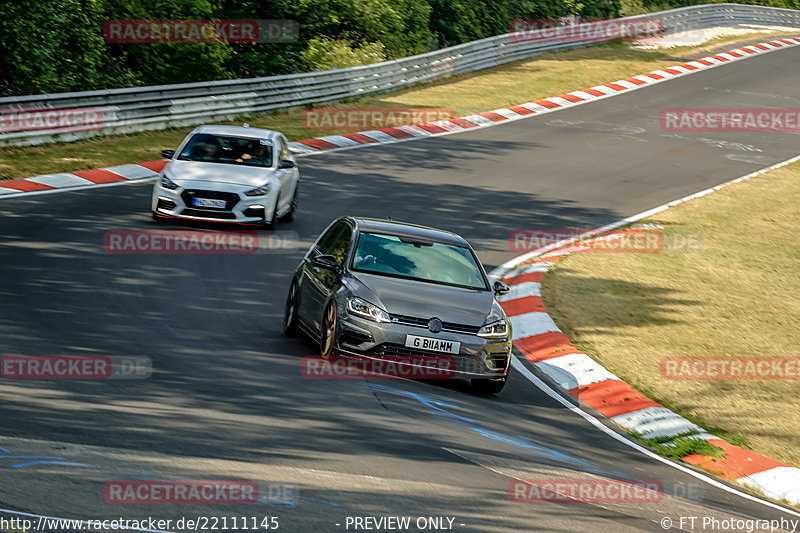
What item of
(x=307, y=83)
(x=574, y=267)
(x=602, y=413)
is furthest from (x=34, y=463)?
(x=307, y=83)

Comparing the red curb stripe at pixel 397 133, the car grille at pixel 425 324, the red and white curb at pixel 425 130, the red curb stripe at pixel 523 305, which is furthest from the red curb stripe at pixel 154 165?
the car grille at pixel 425 324

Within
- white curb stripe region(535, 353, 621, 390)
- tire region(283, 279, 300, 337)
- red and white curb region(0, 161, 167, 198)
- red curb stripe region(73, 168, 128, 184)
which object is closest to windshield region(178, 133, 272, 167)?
red and white curb region(0, 161, 167, 198)

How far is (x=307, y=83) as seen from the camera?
30.8 m

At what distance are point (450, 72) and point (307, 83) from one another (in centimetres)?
792

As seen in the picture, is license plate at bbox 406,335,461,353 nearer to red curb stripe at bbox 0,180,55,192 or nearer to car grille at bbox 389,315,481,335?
car grille at bbox 389,315,481,335

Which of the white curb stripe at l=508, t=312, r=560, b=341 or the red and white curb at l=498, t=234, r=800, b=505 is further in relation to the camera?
the white curb stripe at l=508, t=312, r=560, b=341

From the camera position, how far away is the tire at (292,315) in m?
12.0

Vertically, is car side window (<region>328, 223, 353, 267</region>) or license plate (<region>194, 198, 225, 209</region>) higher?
car side window (<region>328, 223, 353, 267</region>)

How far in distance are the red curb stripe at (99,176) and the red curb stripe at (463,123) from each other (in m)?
11.5

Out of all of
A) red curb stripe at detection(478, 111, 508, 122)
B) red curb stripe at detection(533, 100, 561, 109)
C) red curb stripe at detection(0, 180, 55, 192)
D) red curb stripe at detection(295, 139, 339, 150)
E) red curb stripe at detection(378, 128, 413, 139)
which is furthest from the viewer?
red curb stripe at detection(533, 100, 561, 109)

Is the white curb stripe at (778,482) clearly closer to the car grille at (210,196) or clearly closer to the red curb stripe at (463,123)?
the car grille at (210,196)

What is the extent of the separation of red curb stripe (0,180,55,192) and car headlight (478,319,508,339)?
10.9 m

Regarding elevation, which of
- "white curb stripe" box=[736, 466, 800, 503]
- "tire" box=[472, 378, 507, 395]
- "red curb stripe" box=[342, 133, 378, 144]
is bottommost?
"white curb stripe" box=[736, 466, 800, 503]

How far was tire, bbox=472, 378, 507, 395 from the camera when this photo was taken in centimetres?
1088
